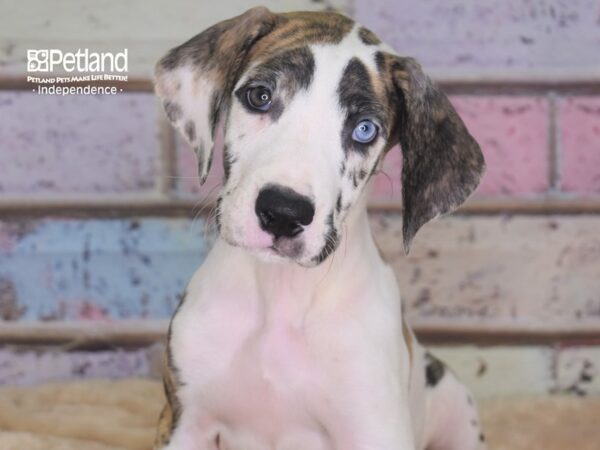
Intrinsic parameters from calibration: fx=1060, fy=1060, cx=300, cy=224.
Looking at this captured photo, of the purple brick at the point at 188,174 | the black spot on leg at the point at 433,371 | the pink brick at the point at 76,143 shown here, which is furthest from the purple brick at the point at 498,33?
the black spot on leg at the point at 433,371

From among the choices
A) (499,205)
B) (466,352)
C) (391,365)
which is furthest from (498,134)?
(391,365)

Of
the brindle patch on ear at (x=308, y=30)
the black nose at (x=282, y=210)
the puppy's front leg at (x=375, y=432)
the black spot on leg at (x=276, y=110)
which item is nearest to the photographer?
the black nose at (x=282, y=210)

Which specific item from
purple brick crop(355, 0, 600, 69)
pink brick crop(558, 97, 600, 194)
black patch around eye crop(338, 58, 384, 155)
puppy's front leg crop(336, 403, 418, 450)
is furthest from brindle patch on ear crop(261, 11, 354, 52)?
pink brick crop(558, 97, 600, 194)

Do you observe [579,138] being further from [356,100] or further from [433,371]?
[356,100]

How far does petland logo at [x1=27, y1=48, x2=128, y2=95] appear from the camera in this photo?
14.9 feet

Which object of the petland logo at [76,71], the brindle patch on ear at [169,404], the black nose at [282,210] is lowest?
the brindle patch on ear at [169,404]

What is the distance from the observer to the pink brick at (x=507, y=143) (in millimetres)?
4594

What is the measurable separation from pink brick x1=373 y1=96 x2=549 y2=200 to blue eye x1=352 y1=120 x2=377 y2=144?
1.67 metres

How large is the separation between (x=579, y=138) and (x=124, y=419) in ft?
7.46

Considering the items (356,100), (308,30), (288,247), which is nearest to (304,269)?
(288,247)

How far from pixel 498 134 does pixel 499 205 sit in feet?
1.02

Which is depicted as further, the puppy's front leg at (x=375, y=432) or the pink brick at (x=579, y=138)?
the pink brick at (x=579, y=138)

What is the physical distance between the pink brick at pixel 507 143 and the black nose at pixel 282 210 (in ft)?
6.49

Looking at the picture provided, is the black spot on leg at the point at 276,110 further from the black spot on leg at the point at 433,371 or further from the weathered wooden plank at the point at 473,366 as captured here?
the weathered wooden plank at the point at 473,366
